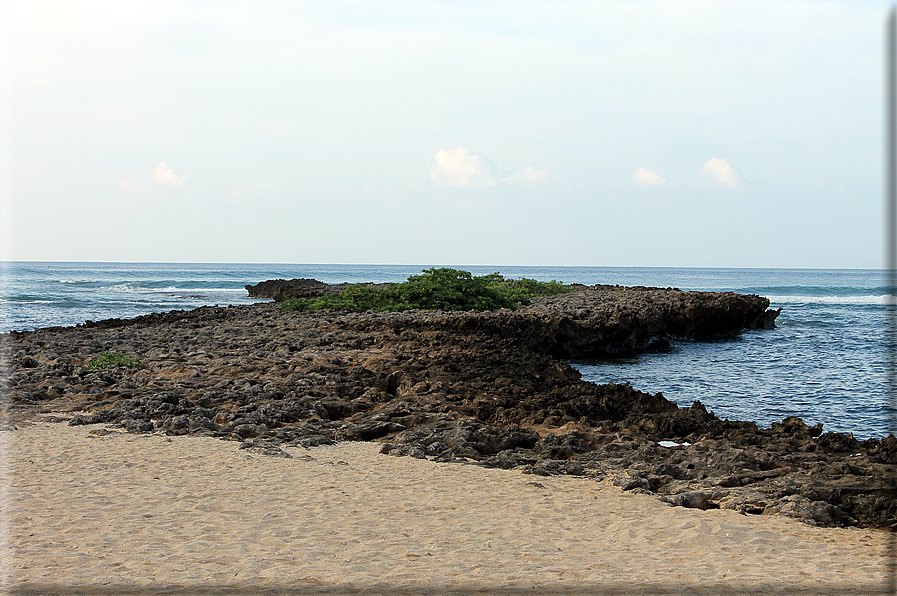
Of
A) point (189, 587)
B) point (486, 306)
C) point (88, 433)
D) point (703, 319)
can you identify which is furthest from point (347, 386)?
point (703, 319)

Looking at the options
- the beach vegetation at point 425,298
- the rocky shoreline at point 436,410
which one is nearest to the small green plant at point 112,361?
the rocky shoreline at point 436,410

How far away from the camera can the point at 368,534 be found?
6.02 m

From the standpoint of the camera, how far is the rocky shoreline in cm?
779

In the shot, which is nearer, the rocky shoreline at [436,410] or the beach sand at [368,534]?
the beach sand at [368,534]

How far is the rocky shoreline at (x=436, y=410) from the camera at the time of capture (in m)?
7.79

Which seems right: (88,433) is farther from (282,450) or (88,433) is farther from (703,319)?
(703,319)

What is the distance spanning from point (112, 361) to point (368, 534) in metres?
10.3

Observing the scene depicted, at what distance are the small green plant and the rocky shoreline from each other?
8.5 inches

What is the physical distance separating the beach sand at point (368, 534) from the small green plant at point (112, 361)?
524 cm

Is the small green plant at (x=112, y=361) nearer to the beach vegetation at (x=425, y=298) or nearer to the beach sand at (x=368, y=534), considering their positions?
the beach sand at (x=368, y=534)

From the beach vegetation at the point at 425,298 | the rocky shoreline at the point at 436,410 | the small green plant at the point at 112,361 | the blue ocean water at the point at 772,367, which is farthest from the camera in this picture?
A: the beach vegetation at the point at 425,298

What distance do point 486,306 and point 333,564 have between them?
18.4 metres

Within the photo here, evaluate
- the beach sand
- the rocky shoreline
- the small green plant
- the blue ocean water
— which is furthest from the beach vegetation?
the beach sand

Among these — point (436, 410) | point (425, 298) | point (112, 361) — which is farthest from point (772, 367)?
point (112, 361)
